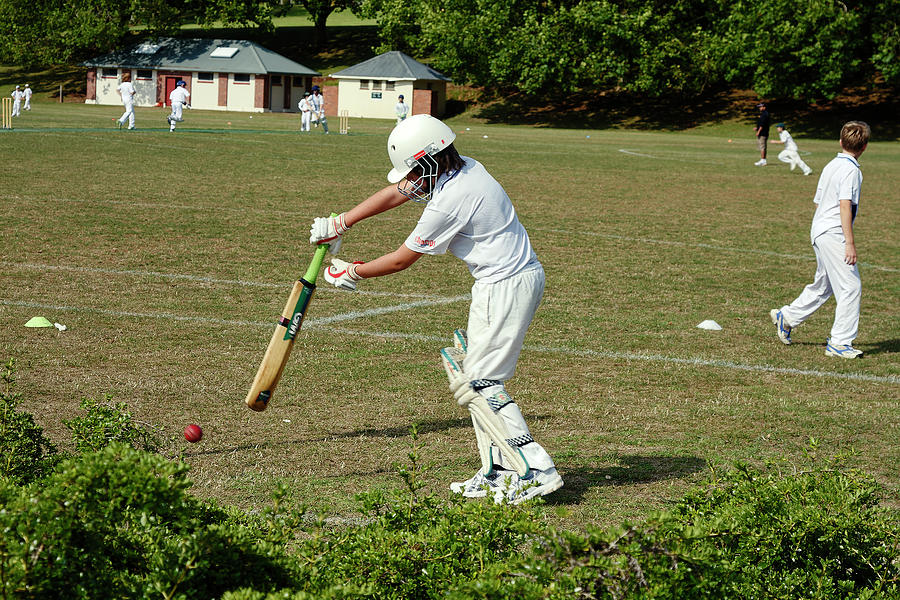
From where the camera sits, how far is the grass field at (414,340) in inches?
268

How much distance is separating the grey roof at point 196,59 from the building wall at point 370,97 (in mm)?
3599

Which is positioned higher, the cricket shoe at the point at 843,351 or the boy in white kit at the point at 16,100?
the boy in white kit at the point at 16,100

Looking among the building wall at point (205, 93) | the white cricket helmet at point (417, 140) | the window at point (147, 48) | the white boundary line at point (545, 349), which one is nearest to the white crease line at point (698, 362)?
the white boundary line at point (545, 349)

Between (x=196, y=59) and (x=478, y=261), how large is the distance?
7606 cm

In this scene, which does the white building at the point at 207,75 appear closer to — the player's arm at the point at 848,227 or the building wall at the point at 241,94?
the building wall at the point at 241,94

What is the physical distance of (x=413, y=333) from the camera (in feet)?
34.1

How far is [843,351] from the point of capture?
10.3m

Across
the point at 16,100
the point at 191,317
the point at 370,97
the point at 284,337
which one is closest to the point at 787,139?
the point at 191,317

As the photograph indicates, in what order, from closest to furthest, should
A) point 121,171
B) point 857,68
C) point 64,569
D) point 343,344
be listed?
point 64,569, point 343,344, point 121,171, point 857,68

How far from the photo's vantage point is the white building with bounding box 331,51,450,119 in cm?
7125

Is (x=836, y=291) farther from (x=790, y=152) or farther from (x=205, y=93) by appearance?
(x=205, y=93)

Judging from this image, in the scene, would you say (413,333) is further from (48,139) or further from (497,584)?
(48,139)

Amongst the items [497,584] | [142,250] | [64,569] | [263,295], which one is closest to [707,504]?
[497,584]

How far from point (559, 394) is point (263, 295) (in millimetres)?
4587
